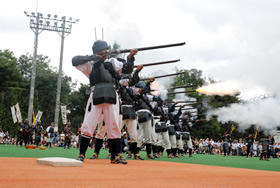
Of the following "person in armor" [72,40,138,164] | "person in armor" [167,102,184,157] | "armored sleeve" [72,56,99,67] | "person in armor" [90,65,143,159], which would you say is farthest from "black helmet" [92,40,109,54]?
"person in armor" [167,102,184,157]

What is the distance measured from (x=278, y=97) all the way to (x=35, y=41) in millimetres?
24684

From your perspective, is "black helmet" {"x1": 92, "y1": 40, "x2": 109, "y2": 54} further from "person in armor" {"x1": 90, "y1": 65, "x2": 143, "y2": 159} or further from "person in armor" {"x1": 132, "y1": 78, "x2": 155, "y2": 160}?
"person in armor" {"x1": 132, "y1": 78, "x2": 155, "y2": 160}

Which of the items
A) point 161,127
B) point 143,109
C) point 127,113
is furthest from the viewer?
point 161,127

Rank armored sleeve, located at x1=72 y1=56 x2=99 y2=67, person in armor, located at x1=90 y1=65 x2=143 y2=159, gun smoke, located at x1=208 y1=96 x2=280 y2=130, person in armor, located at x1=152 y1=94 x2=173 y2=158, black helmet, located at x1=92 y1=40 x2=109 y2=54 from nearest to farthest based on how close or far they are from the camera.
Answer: armored sleeve, located at x1=72 y1=56 x2=99 y2=67, black helmet, located at x1=92 y1=40 x2=109 y2=54, person in armor, located at x1=90 y1=65 x2=143 y2=159, person in armor, located at x1=152 y1=94 x2=173 y2=158, gun smoke, located at x1=208 y1=96 x2=280 y2=130

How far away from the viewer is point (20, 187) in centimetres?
325

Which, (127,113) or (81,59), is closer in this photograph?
(81,59)

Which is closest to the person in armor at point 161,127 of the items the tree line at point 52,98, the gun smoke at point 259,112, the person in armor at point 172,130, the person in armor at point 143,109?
the person in armor at point 172,130

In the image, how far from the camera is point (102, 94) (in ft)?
23.8

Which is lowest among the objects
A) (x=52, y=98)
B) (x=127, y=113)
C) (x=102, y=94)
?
(x=127, y=113)

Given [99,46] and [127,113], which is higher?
[99,46]

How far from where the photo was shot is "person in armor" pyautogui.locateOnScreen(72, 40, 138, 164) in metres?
7.34

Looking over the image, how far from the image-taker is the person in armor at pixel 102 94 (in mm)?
7340

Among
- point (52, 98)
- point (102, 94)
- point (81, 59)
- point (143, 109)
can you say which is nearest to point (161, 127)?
point (143, 109)

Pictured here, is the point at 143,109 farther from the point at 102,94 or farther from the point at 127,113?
the point at 102,94
